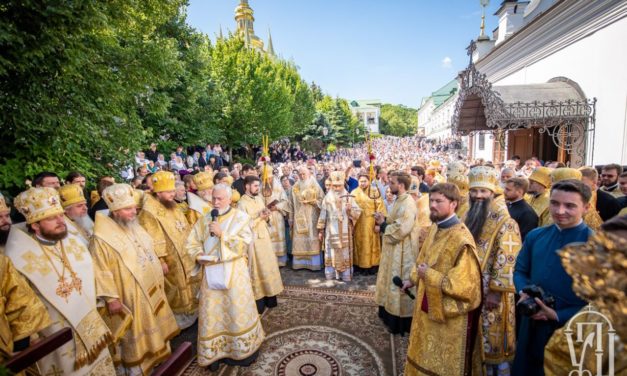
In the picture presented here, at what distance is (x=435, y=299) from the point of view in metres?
2.85

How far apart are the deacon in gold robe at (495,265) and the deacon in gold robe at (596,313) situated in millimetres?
1326

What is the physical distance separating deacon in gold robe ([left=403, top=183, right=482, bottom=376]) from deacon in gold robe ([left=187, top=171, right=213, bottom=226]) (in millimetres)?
3659

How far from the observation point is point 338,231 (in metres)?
6.65

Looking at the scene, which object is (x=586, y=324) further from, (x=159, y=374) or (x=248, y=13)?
(x=248, y=13)

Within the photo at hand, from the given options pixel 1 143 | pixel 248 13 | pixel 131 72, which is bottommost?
pixel 1 143

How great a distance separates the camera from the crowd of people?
2596 millimetres

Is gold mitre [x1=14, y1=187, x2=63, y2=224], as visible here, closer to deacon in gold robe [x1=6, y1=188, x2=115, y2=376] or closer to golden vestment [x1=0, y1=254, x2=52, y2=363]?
deacon in gold robe [x1=6, y1=188, x2=115, y2=376]

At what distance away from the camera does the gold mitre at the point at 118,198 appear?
3.71m

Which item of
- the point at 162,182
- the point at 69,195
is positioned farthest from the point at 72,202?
the point at 162,182

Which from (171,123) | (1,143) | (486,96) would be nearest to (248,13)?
(171,123)

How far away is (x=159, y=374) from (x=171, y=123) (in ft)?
52.5

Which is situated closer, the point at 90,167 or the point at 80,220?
the point at 80,220

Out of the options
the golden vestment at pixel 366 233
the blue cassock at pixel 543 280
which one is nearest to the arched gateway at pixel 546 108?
the golden vestment at pixel 366 233

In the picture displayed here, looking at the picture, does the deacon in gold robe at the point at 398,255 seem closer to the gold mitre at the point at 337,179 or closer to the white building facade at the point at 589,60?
the gold mitre at the point at 337,179
